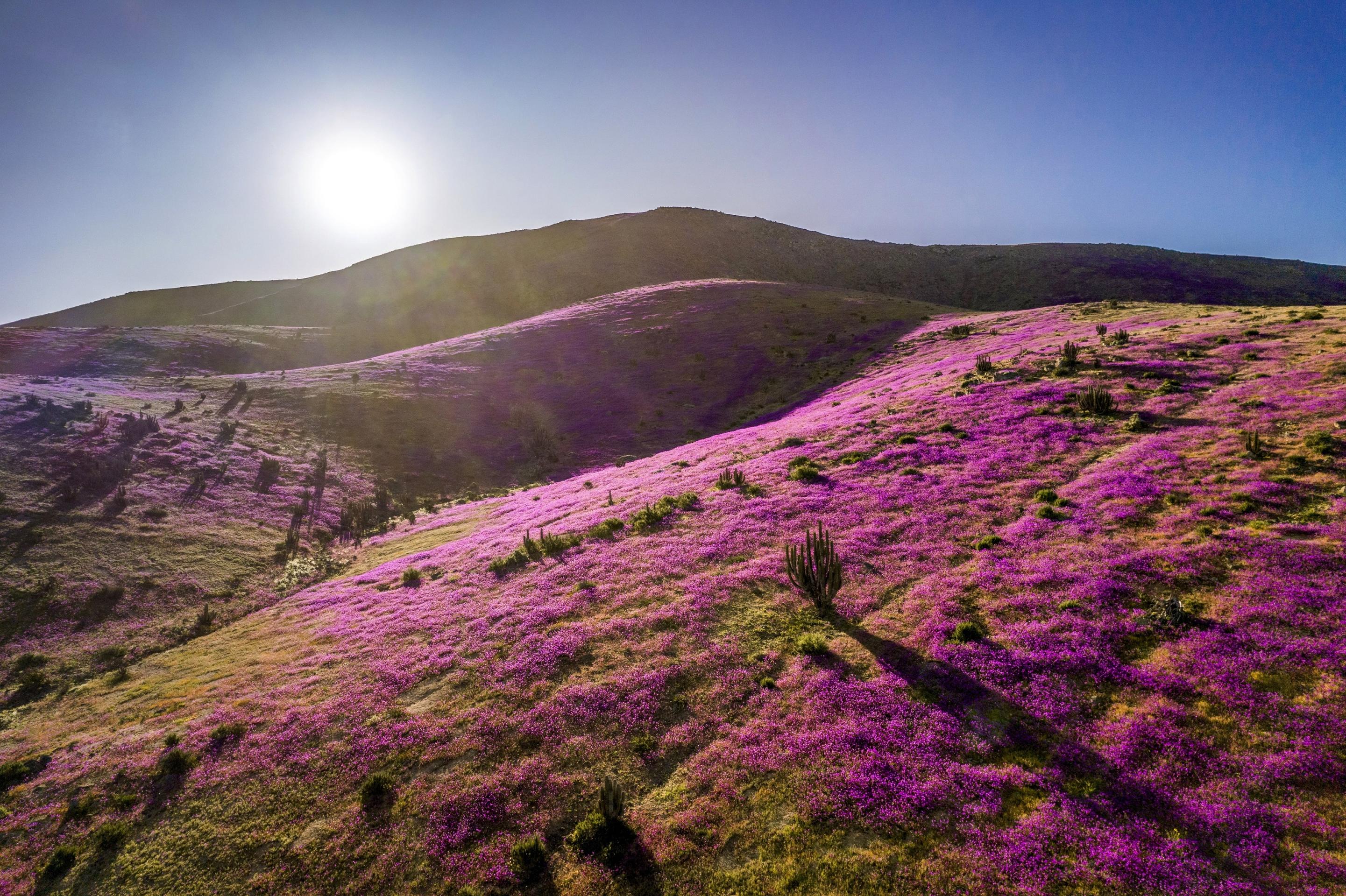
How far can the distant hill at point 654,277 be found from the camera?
8525cm

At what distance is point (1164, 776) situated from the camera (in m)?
7.67

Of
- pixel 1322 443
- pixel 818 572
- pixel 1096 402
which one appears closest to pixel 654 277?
pixel 1096 402

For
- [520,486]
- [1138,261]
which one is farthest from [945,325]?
[1138,261]

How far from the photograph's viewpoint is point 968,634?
37.2 feet

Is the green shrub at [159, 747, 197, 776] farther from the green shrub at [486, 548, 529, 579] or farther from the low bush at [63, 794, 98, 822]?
the green shrub at [486, 548, 529, 579]

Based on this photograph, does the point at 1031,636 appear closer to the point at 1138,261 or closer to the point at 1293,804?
the point at 1293,804

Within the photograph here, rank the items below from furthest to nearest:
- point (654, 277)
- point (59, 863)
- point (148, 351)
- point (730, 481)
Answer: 1. point (654, 277)
2. point (148, 351)
3. point (730, 481)
4. point (59, 863)

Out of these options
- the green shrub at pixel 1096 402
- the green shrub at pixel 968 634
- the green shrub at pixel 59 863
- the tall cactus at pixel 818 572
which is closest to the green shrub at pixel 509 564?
the tall cactus at pixel 818 572

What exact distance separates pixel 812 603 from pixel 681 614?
11.8 feet

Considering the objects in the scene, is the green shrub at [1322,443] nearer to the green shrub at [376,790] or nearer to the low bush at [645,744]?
the low bush at [645,744]

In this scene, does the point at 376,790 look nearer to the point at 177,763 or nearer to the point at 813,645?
the point at 177,763

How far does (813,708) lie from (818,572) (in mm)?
4009

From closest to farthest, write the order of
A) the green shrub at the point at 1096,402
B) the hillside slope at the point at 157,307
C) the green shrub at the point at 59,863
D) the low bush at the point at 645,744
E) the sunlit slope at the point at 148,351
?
the green shrub at the point at 59,863 → the low bush at the point at 645,744 → the green shrub at the point at 1096,402 → the sunlit slope at the point at 148,351 → the hillside slope at the point at 157,307

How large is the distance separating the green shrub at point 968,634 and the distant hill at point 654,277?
273 ft
